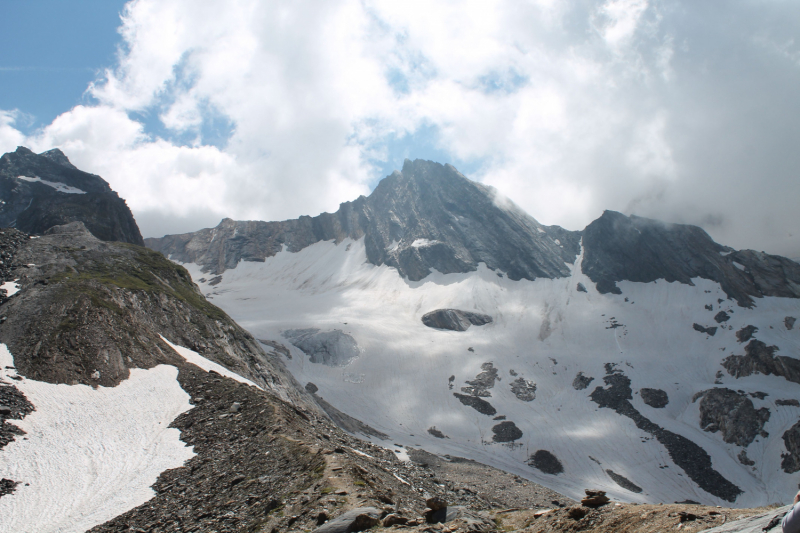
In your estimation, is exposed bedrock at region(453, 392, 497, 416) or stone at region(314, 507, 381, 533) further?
exposed bedrock at region(453, 392, 497, 416)

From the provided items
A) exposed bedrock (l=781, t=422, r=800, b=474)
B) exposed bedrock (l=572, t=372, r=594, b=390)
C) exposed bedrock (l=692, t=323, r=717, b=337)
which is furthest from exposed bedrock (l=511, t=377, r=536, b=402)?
exposed bedrock (l=692, t=323, r=717, b=337)

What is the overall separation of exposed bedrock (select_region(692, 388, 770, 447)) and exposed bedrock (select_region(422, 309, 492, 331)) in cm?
6637

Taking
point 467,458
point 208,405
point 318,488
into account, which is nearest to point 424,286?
point 467,458

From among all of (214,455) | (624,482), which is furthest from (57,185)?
(624,482)

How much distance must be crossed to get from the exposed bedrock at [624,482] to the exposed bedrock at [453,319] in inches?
2744

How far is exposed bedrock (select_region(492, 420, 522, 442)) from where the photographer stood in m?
84.5

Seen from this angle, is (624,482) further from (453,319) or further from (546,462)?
(453,319)

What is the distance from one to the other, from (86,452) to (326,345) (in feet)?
306

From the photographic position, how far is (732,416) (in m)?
89.7

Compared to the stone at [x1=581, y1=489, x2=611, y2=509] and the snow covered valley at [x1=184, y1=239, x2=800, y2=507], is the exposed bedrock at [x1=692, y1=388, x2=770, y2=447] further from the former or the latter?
the stone at [x1=581, y1=489, x2=611, y2=509]

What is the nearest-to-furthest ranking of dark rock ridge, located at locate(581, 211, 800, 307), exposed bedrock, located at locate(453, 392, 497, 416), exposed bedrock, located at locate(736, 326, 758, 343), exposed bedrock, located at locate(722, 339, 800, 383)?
exposed bedrock, located at locate(453, 392, 497, 416)
exposed bedrock, located at locate(722, 339, 800, 383)
exposed bedrock, located at locate(736, 326, 758, 343)
dark rock ridge, located at locate(581, 211, 800, 307)

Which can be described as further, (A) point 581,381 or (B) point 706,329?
(B) point 706,329

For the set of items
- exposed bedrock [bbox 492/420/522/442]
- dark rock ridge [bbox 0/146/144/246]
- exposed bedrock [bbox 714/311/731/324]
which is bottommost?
exposed bedrock [bbox 492/420/522/442]

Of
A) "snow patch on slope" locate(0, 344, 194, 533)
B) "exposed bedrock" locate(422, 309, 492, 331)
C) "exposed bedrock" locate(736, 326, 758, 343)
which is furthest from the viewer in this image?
"exposed bedrock" locate(422, 309, 492, 331)
